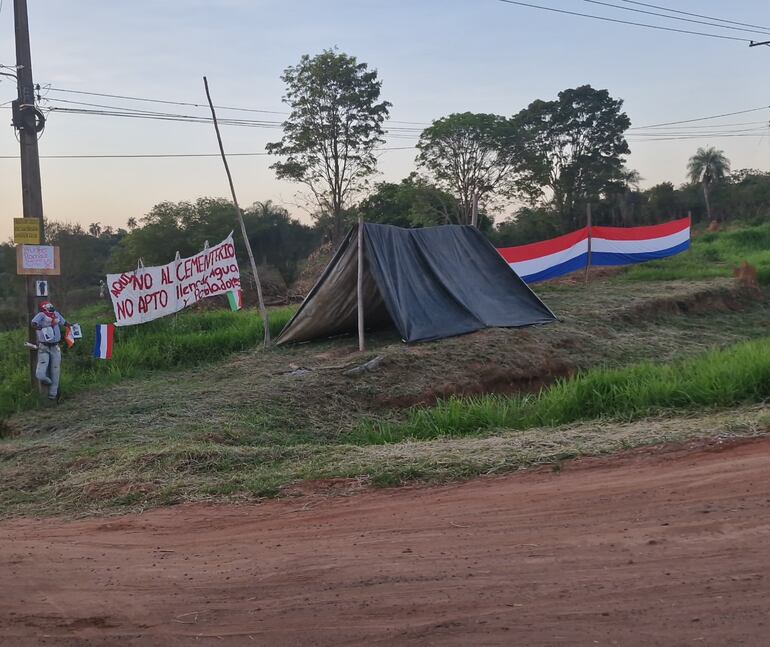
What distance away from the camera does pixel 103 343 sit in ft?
37.2

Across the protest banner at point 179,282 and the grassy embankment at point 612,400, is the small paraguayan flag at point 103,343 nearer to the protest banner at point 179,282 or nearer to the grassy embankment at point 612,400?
the protest banner at point 179,282

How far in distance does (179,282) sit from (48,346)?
355 cm

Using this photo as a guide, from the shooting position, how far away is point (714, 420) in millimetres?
6449

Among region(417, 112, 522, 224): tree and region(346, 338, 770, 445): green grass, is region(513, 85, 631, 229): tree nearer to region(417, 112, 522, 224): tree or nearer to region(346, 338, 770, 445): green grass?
region(417, 112, 522, 224): tree

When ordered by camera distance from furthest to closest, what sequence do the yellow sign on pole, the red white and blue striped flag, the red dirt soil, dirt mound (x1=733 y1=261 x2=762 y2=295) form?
the red white and blue striped flag → dirt mound (x1=733 y1=261 x2=762 y2=295) → the yellow sign on pole → the red dirt soil

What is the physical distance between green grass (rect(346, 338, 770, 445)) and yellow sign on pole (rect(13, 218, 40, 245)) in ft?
16.5

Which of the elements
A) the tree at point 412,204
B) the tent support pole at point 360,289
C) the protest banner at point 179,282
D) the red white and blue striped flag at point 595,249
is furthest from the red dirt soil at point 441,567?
the tree at point 412,204

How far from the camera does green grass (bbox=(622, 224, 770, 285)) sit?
17.8m

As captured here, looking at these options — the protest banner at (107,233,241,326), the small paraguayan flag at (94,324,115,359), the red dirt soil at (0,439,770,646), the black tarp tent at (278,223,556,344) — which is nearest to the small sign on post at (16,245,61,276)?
the small paraguayan flag at (94,324,115,359)

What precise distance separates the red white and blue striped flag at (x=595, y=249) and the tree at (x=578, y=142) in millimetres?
19022

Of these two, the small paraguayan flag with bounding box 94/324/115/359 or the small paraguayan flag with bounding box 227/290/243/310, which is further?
the small paraguayan flag with bounding box 227/290/243/310

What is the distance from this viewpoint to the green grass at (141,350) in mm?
10852

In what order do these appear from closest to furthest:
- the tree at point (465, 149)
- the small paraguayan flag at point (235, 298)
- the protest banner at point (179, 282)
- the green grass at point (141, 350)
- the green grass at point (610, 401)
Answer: the green grass at point (610, 401), the green grass at point (141, 350), the protest banner at point (179, 282), the small paraguayan flag at point (235, 298), the tree at point (465, 149)

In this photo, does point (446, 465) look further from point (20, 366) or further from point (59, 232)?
point (59, 232)
